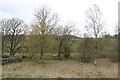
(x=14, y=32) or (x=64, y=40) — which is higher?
(x=14, y=32)

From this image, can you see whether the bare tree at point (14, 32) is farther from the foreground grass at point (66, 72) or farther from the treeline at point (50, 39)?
the foreground grass at point (66, 72)

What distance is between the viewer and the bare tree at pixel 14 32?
2073 cm

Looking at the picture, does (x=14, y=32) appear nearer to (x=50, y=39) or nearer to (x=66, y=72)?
(x=50, y=39)

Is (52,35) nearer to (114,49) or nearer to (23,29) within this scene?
(23,29)

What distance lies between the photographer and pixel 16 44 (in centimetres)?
2111

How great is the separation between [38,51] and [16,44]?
6.96m

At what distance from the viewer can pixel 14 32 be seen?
70.7 ft

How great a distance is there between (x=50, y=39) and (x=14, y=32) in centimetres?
A: 802

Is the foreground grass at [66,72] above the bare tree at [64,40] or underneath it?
underneath

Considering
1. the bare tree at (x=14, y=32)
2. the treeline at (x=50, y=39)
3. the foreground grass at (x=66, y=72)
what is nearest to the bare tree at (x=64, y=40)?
the treeline at (x=50, y=39)

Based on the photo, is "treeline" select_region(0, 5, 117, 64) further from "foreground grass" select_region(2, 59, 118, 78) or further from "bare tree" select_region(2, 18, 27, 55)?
→ "foreground grass" select_region(2, 59, 118, 78)

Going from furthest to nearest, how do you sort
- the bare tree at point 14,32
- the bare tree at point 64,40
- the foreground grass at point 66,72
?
the bare tree at point 14,32
the bare tree at point 64,40
the foreground grass at point 66,72

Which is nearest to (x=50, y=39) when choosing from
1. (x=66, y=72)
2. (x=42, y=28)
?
(x=42, y=28)

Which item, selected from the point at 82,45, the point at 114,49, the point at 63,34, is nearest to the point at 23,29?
the point at 63,34
